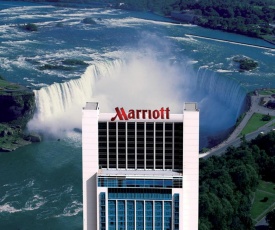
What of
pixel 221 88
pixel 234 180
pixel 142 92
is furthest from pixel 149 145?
pixel 221 88

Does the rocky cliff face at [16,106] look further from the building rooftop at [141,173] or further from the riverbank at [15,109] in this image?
the building rooftop at [141,173]

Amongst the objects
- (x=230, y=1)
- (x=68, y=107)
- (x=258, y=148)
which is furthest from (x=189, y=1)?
(x=258, y=148)

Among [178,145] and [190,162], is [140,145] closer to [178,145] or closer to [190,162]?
[178,145]

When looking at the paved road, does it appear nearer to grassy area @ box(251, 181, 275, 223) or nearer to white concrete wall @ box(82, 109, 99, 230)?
grassy area @ box(251, 181, 275, 223)

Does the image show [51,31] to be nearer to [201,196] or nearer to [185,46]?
[185,46]

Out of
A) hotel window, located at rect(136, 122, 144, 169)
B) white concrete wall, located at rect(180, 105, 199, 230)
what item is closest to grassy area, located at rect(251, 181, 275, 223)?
white concrete wall, located at rect(180, 105, 199, 230)

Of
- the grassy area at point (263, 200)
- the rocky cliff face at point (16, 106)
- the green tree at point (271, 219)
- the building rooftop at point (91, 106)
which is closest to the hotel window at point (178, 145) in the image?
the building rooftop at point (91, 106)

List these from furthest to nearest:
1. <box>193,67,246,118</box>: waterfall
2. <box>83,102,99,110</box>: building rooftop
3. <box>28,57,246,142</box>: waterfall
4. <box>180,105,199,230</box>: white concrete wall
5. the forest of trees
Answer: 1. <box>193,67,246,118</box>: waterfall
2. <box>28,57,246,142</box>: waterfall
3. the forest of trees
4. <box>83,102,99,110</box>: building rooftop
5. <box>180,105,199,230</box>: white concrete wall
